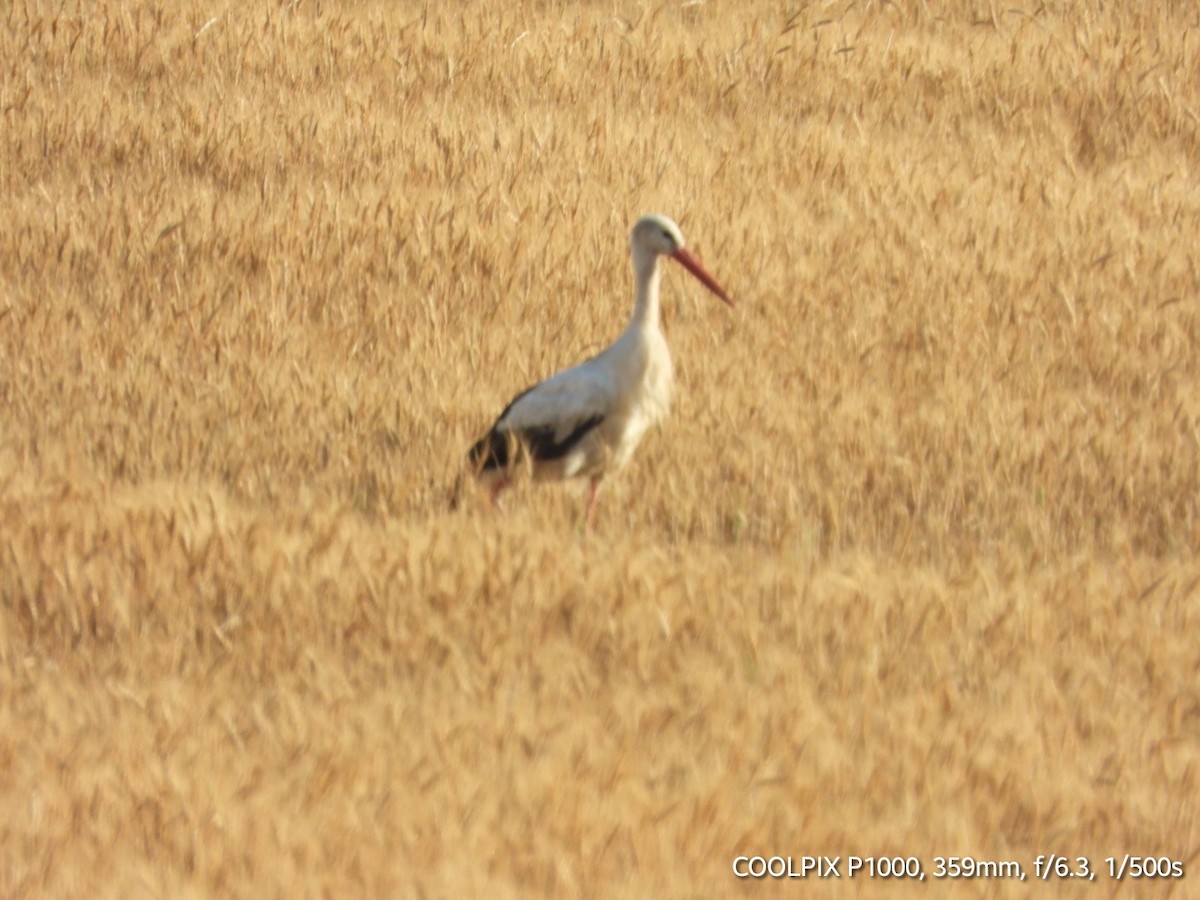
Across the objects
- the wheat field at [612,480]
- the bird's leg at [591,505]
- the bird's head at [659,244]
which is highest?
the bird's head at [659,244]

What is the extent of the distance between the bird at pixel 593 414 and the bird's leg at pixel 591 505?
0.01 metres

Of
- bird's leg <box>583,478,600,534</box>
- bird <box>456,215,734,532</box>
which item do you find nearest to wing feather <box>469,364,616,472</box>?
bird <box>456,215,734,532</box>

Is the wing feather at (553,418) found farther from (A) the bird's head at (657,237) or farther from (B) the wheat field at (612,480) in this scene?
(A) the bird's head at (657,237)

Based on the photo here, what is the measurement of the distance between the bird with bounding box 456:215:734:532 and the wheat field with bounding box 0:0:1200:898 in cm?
20

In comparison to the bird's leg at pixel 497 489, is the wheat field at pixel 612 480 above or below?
above

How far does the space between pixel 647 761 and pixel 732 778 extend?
24cm

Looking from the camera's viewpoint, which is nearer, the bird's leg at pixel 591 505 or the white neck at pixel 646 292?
the bird's leg at pixel 591 505

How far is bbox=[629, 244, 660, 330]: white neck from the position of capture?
702 cm

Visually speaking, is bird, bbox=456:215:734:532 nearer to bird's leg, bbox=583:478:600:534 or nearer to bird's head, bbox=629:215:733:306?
bird's leg, bbox=583:478:600:534

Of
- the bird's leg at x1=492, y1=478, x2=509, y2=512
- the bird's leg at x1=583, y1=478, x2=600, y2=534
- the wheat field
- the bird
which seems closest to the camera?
the wheat field

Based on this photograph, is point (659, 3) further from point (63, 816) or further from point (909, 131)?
point (63, 816)

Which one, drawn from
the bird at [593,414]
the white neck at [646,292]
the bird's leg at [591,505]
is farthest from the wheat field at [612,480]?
the white neck at [646,292]

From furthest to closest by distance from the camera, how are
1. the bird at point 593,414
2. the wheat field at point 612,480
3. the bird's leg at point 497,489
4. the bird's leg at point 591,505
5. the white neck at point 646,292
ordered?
the white neck at point 646,292
the bird at point 593,414
the bird's leg at point 497,489
the bird's leg at point 591,505
the wheat field at point 612,480

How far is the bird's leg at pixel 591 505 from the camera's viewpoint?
6428mm
